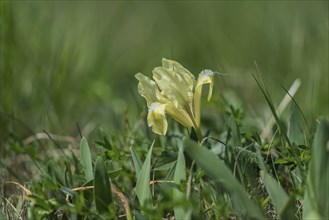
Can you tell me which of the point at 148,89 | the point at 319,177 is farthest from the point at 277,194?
the point at 148,89

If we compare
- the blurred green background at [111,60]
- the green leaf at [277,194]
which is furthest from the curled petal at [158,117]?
the blurred green background at [111,60]

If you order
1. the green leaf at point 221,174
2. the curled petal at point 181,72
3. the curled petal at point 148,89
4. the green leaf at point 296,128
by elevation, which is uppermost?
the curled petal at point 181,72

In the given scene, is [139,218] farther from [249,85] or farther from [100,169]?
[249,85]

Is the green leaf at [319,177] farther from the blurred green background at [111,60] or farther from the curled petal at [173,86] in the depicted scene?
the blurred green background at [111,60]

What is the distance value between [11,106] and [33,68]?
395 millimetres

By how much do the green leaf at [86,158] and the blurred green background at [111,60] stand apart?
1.93 feet

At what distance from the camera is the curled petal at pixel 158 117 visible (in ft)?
5.71

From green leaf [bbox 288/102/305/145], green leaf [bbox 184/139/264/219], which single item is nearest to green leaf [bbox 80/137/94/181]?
green leaf [bbox 184/139/264/219]

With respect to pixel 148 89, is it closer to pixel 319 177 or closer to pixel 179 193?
pixel 179 193

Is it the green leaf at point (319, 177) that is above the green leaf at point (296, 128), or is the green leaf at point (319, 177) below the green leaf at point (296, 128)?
above

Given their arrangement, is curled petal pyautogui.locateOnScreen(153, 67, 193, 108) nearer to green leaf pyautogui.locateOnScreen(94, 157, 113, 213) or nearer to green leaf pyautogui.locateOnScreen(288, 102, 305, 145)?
green leaf pyautogui.locateOnScreen(94, 157, 113, 213)

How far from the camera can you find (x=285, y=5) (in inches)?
179

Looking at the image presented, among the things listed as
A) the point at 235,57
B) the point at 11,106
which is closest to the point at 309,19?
the point at 235,57

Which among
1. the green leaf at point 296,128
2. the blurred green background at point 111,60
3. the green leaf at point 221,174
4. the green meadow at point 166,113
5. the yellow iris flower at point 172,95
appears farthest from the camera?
the blurred green background at point 111,60
